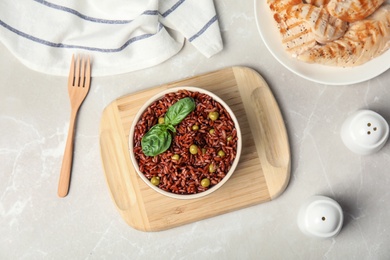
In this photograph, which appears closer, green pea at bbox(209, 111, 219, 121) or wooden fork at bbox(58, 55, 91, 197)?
green pea at bbox(209, 111, 219, 121)

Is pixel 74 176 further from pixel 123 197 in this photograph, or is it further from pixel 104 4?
pixel 104 4

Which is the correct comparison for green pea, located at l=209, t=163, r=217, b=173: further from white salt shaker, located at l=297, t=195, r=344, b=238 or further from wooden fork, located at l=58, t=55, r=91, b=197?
wooden fork, located at l=58, t=55, r=91, b=197

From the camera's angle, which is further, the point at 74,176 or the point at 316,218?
the point at 74,176

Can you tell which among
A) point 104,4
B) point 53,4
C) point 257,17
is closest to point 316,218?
point 257,17

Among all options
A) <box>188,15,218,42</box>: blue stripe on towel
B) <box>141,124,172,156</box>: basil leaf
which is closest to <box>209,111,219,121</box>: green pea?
<box>141,124,172,156</box>: basil leaf

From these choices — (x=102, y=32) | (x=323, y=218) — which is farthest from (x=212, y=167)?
(x=102, y=32)

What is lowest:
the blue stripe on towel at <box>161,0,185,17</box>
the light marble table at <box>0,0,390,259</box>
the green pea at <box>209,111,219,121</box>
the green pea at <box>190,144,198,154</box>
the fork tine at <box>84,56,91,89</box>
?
the light marble table at <box>0,0,390,259</box>
